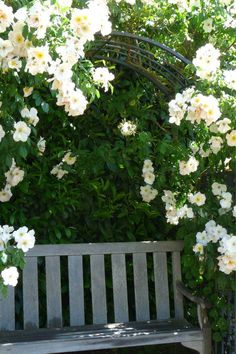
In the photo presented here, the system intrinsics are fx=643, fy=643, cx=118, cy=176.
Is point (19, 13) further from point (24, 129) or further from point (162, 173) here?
point (162, 173)

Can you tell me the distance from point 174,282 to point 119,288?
0.33 m

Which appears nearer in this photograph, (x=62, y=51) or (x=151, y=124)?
(x=62, y=51)

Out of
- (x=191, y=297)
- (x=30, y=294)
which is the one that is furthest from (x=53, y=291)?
(x=191, y=297)

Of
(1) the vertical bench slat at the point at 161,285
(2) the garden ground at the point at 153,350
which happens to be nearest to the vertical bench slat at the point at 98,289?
(1) the vertical bench slat at the point at 161,285

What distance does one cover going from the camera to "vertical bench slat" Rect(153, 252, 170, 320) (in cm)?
373

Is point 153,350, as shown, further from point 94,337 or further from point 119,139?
point 119,139

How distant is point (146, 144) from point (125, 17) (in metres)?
0.72

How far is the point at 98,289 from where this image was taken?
363cm

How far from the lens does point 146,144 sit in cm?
360

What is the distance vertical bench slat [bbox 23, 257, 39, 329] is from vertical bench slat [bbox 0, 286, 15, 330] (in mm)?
75

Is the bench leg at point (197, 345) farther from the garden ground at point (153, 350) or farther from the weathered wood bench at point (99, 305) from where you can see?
the garden ground at point (153, 350)

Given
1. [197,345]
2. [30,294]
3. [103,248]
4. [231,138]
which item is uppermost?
[231,138]

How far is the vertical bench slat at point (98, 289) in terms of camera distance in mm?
3604

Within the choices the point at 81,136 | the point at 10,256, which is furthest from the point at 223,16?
the point at 10,256
